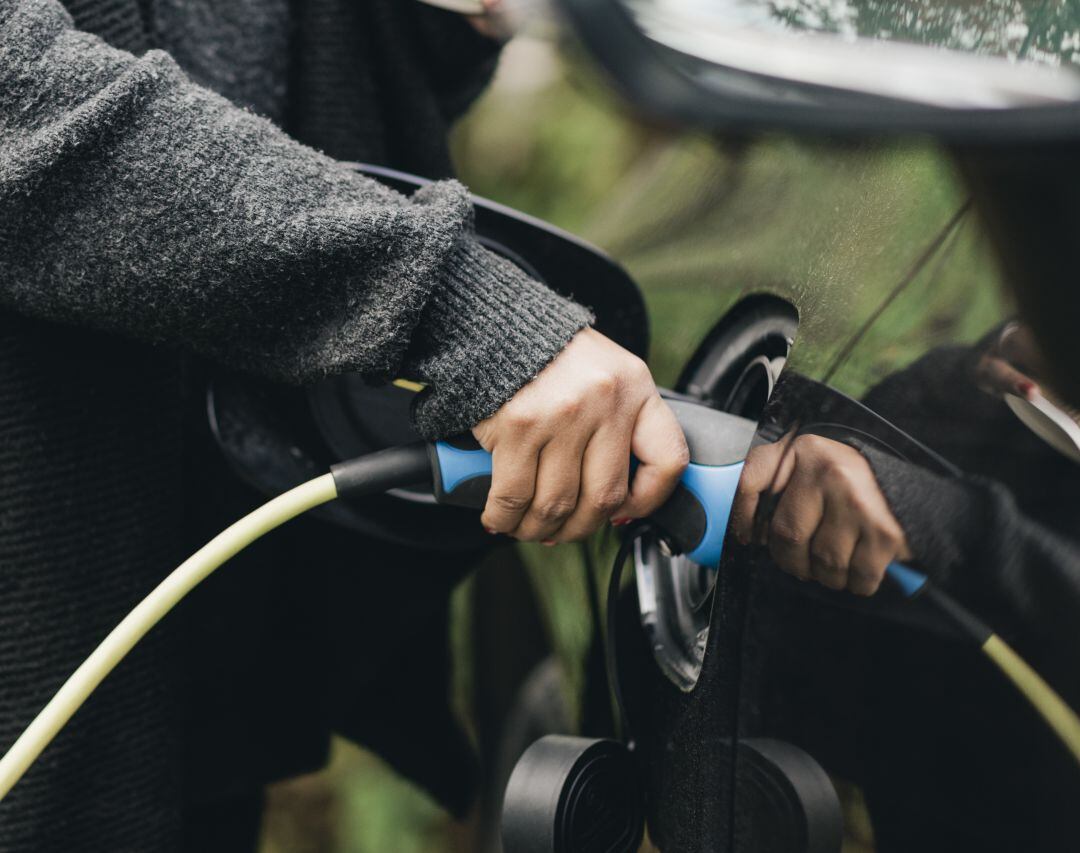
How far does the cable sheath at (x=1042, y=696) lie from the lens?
0.49 m

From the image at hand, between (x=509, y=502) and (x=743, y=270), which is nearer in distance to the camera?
(x=509, y=502)

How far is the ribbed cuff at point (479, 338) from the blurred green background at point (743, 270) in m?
0.17

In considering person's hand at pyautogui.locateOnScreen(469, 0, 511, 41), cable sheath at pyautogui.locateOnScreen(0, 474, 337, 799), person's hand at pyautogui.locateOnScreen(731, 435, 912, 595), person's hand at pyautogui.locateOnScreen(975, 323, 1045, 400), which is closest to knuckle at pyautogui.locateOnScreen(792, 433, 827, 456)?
person's hand at pyautogui.locateOnScreen(731, 435, 912, 595)

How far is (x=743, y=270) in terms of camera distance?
913 mm

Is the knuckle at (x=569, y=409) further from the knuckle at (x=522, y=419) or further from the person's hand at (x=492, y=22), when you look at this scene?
the person's hand at (x=492, y=22)

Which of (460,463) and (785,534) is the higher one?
(785,534)

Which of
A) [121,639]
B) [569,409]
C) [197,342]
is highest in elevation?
[569,409]

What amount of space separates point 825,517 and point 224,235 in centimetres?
49

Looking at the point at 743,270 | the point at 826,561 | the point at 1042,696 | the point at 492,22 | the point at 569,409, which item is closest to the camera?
the point at 1042,696

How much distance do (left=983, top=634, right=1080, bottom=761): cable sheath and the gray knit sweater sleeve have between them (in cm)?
39

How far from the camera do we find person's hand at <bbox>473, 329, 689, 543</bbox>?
761mm

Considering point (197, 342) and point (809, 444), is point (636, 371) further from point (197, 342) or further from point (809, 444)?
point (197, 342)

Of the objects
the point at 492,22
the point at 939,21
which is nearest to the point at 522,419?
the point at 939,21

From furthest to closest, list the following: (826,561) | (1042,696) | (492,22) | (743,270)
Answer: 1. (492,22)
2. (743,270)
3. (826,561)
4. (1042,696)
